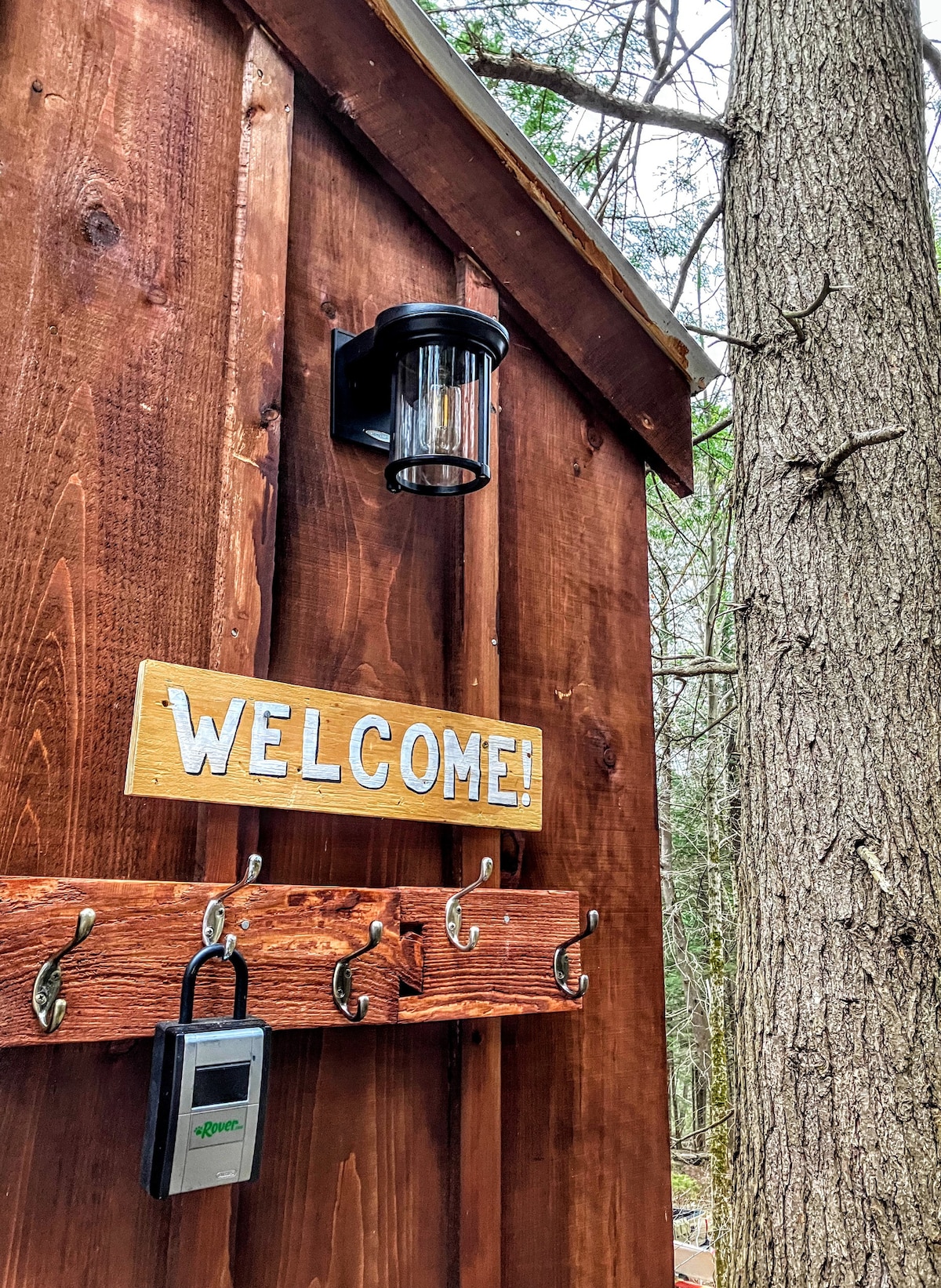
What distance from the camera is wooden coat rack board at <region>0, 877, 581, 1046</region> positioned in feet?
3.11

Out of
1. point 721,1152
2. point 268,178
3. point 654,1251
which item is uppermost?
point 268,178

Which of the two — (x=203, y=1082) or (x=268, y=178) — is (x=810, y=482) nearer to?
(x=268, y=178)

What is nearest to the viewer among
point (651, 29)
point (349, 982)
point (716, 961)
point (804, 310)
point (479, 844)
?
point (349, 982)

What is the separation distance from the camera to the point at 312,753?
1.19m

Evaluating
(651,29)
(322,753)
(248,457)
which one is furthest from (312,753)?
(651,29)

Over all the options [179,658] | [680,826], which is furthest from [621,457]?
[680,826]

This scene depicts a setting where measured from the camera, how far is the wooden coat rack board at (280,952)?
0.95 m

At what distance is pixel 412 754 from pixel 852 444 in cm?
137

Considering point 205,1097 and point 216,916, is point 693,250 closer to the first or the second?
point 216,916

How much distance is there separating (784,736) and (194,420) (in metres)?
1.53

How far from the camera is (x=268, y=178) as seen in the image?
1334mm

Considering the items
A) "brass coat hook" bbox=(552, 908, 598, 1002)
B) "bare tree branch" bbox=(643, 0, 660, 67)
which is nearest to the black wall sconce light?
"brass coat hook" bbox=(552, 908, 598, 1002)

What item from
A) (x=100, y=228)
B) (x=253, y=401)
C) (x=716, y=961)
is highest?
(x=100, y=228)

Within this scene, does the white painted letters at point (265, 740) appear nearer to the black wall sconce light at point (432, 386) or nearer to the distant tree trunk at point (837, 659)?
the black wall sconce light at point (432, 386)
